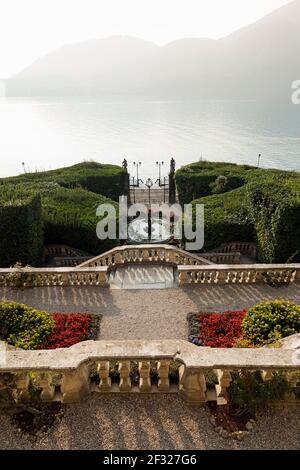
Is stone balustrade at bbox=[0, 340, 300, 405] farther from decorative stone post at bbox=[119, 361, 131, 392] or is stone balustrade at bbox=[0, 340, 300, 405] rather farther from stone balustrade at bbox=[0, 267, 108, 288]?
stone balustrade at bbox=[0, 267, 108, 288]

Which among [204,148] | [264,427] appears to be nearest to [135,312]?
[264,427]

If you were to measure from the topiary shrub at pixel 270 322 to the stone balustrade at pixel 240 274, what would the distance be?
356 centimetres

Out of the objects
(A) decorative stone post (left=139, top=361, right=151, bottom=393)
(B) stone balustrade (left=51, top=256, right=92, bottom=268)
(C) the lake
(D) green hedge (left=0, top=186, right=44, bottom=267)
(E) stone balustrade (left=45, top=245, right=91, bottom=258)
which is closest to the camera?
(A) decorative stone post (left=139, top=361, right=151, bottom=393)

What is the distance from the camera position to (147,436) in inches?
240

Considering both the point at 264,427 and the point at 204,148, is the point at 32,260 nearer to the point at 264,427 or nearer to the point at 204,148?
the point at 264,427

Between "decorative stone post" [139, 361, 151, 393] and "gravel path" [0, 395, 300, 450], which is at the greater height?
"decorative stone post" [139, 361, 151, 393]

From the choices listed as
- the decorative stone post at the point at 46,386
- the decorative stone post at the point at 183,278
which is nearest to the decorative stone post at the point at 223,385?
the decorative stone post at the point at 46,386

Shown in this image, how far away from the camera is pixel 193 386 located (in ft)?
21.3

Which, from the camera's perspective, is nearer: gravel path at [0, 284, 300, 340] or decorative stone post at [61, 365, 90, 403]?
decorative stone post at [61, 365, 90, 403]

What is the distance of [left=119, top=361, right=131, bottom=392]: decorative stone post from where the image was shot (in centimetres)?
669

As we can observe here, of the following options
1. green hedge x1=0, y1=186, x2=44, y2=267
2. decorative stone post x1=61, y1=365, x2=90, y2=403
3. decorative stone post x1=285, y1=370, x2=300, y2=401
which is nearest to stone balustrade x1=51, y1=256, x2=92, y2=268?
green hedge x1=0, y1=186, x2=44, y2=267

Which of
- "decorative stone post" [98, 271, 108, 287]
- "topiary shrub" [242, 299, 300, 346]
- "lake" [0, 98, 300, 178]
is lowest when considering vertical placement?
"decorative stone post" [98, 271, 108, 287]

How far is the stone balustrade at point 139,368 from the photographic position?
620 cm

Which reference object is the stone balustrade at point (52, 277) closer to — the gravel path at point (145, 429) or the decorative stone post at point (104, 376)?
the decorative stone post at point (104, 376)
